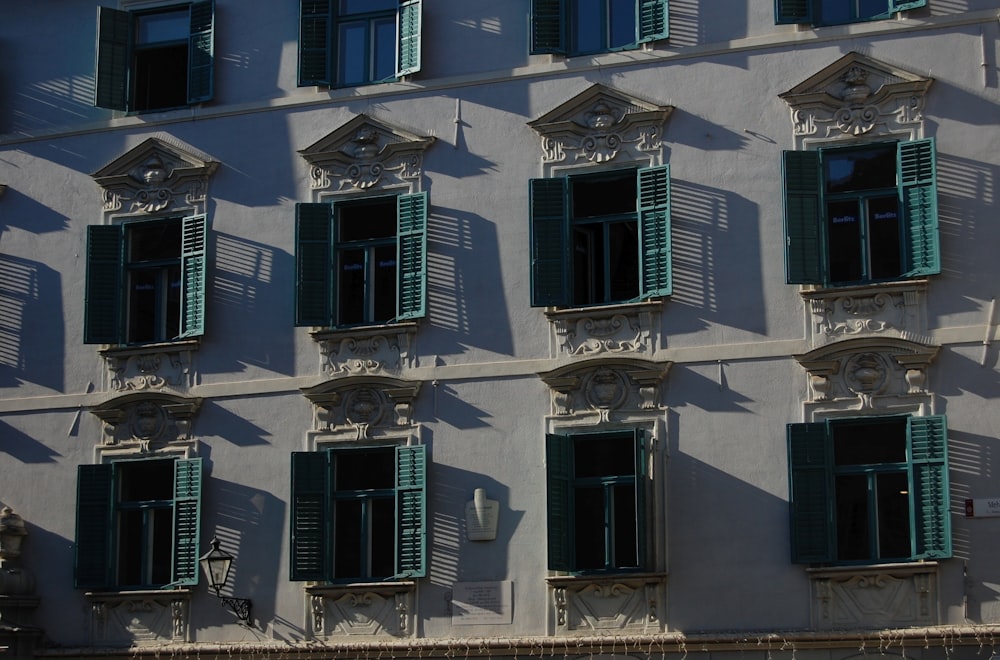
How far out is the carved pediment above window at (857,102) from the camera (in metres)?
20.3

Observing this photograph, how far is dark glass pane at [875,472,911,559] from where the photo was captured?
19.5 m

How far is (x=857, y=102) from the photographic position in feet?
67.4

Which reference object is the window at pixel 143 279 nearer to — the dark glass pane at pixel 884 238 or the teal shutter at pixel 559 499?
the teal shutter at pixel 559 499

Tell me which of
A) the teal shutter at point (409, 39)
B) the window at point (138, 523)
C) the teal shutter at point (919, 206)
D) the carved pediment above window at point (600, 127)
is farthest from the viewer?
the teal shutter at point (409, 39)

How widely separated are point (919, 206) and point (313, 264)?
7.16 meters

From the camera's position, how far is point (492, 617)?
20.7 meters

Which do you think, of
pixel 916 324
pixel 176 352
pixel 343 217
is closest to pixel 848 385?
pixel 916 324

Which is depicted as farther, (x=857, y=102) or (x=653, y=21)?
(x=653, y=21)

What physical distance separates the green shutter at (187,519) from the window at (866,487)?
714 centimetres

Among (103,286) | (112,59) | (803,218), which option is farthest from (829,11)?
(103,286)

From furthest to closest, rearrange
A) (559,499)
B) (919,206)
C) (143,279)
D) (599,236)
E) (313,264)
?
(143,279), (313,264), (599,236), (559,499), (919,206)

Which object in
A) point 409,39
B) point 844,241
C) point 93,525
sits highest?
point 409,39

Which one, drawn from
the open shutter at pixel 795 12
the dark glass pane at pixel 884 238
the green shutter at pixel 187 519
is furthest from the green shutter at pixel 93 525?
the open shutter at pixel 795 12

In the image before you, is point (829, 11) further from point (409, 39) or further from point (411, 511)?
point (411, 511)
